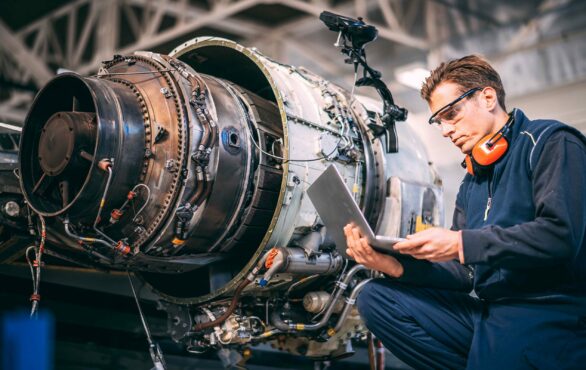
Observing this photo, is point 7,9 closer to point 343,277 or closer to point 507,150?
point 343,277

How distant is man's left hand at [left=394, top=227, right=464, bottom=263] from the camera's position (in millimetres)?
2248

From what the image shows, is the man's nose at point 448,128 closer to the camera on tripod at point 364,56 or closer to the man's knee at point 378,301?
the man's knee at point 378,301

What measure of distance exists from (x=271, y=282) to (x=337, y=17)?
1.53m

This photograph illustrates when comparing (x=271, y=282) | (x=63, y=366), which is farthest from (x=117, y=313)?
(x=271, y=282)

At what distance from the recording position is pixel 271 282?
10.5 feet

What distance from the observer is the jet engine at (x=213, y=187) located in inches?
112

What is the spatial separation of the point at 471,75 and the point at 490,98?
0.43ft

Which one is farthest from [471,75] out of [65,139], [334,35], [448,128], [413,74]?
[334,35]

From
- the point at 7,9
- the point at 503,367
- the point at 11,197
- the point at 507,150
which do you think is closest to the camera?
the point at 503,367

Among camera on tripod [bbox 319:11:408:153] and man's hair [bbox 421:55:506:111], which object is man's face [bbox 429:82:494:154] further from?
camera on tripod [bbox 319:11:408:153]

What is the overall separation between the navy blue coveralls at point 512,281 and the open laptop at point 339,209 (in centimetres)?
26

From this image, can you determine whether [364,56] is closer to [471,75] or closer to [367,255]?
[471,75]

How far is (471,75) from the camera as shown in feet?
8.57

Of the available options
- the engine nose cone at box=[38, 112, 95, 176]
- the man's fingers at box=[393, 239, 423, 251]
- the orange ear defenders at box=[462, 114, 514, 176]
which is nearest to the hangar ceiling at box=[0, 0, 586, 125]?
the engine nose cone at box=[38, 112, 95, 176]
